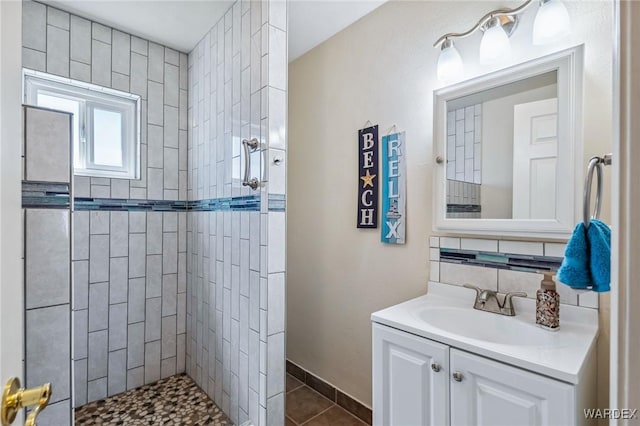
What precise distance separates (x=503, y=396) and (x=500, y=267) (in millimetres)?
581

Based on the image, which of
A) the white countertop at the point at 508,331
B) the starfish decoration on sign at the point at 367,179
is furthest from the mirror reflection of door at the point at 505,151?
the starfish decoration on sign at the point at 367,179

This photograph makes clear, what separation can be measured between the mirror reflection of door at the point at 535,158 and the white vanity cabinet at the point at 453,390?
63cm

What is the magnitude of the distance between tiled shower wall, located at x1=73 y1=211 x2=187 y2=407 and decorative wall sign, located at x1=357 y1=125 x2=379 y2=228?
4.68 feet

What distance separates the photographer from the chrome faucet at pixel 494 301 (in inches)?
50.0

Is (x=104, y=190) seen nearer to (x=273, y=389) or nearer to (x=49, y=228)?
(x=49, y=228)

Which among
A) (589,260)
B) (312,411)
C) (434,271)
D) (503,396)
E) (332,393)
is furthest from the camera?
(332,393)

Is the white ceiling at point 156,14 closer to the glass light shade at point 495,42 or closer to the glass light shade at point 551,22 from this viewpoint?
the glass light shade at point 495,42

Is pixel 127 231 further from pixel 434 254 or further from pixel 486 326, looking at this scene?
pixel 486 326

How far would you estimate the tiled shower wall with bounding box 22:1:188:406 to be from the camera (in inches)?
78.5

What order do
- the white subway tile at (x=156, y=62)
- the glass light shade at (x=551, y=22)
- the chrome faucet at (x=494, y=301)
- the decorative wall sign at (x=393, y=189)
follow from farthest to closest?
1. the white subway tile at (x=156, y=62)
2. the decorative wall sign at (x=393, y=189)
3. the chrome faucet at (x=494, y=301)
4. the glass light shade at (x=551, y=22)

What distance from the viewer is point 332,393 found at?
208 centimetres

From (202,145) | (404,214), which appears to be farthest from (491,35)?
(202,145)

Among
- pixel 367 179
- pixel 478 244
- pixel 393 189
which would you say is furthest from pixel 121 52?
pixel 478 244

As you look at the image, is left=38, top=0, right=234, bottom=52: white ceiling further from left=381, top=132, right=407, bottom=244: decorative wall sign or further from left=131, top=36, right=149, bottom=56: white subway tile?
left=381, top=132, right=407, bottom=244: decorative wall sign
